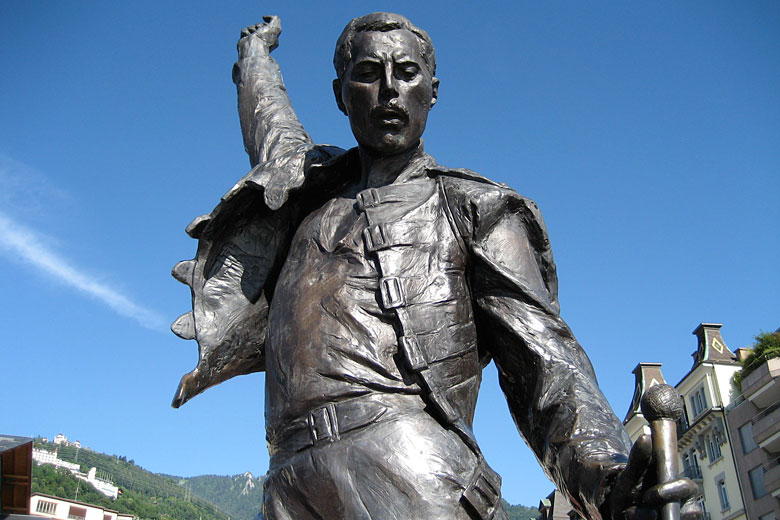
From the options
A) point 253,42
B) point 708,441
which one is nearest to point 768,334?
point 708,441

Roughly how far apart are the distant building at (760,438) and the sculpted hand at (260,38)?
94.3ft

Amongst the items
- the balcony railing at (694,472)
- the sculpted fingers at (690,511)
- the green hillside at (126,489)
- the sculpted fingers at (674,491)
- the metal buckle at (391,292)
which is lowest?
the sculpted fingers at (690,511)

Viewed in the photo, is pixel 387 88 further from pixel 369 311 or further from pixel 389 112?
pixel 369 311

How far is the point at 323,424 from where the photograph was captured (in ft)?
9.43

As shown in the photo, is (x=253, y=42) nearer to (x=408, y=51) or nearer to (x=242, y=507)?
(x=408, y=51)

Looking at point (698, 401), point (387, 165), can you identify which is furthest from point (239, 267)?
point (698, 401)

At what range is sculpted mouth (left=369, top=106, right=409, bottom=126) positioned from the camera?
3.46 m

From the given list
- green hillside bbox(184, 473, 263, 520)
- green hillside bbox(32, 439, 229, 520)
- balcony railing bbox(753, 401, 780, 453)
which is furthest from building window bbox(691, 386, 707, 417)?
green hillside bbox(184, 473, 263, 520)

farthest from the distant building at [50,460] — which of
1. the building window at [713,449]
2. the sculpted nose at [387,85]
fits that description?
the sculpted nose at [387,85]

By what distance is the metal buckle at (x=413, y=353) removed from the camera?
9.68ft

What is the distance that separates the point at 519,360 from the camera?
316 centimetres

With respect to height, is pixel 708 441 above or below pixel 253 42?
above

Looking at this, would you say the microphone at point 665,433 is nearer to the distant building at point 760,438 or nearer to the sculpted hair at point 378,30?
the sculpted hair at point 378,30

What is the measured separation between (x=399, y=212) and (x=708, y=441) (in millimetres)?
35178
